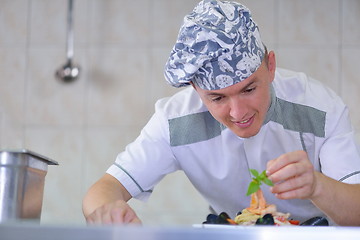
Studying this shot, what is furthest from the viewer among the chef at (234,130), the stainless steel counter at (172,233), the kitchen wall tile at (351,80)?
the kitchen wall tile at (351,80)

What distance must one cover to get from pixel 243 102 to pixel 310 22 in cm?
151

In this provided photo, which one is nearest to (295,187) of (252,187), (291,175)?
(291,175)

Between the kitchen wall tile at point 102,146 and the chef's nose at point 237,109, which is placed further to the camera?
the kitchen wall tile at point 102,146

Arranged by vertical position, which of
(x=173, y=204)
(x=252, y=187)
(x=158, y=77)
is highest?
(x=158, y=77)

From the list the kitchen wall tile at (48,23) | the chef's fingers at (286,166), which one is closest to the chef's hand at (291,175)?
the chef's fingers at (286,166)

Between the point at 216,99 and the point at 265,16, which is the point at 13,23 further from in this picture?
the point at 216,99

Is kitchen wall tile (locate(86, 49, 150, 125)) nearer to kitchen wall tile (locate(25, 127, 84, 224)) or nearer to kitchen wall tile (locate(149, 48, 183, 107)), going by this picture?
kitchen wall tile (locate(149, 48, 183, 107))

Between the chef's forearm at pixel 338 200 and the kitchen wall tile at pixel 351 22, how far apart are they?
1512 millimetres

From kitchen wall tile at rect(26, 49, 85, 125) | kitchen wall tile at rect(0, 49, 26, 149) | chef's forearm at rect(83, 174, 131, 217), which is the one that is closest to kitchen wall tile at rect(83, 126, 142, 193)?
kitchen wall tile at rect(26, 49, 85, 125)

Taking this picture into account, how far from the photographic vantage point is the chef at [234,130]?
1.33 meters

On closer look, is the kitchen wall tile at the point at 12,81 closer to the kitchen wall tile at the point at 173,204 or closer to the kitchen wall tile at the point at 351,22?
the kitchen wall tile at the point at 173,204

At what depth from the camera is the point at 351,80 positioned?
2.69m

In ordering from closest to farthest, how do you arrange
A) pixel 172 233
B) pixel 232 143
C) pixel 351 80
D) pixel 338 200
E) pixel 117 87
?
pixel 172 233, pixel 338 200, pixel 232 143, pixel 351 80, pixel 117 87

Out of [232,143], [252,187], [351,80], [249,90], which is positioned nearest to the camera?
[252,187]
